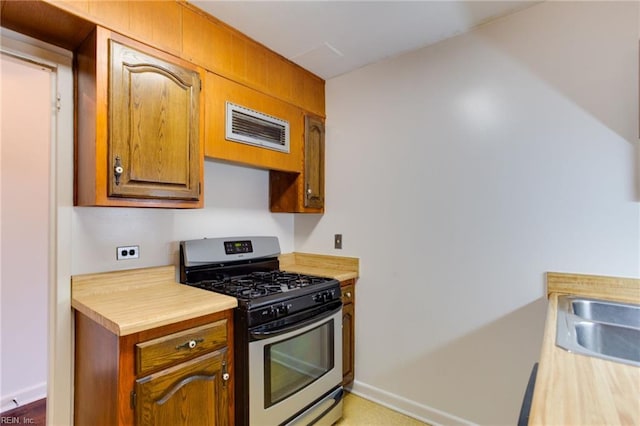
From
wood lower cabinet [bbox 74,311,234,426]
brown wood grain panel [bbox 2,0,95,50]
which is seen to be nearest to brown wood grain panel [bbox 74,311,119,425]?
wood lower cabinet [bbox 74,311,234,426]

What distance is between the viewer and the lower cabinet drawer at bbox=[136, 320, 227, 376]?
4.11ft

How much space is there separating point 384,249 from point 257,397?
1.27m

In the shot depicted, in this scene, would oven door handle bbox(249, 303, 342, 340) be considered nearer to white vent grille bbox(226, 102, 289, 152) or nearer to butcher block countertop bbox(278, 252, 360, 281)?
butcher block countertop bbox(278, 252, 360, 281)

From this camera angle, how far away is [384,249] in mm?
2330

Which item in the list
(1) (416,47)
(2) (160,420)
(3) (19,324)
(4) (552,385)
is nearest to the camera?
(4) (552,385)

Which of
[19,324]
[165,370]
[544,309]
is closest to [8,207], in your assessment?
[19,324]

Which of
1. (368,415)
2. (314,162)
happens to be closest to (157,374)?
(368,415)

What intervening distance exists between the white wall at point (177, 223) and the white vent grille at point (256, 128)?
14.3 inches

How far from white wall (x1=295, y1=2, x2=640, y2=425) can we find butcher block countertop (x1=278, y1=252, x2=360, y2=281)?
0.38 ft

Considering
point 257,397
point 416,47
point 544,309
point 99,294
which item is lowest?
point 257,397

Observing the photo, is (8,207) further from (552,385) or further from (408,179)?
(552,385)

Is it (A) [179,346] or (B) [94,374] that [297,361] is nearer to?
(A) [179,346]

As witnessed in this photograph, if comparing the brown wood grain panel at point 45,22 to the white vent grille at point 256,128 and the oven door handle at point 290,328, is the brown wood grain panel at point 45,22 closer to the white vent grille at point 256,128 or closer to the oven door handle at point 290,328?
the white vent grille at point 256,128

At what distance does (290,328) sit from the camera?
5.66 ft
